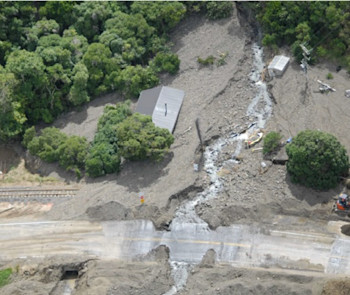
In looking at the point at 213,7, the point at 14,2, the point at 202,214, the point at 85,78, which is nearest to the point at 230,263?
the point at 202,214

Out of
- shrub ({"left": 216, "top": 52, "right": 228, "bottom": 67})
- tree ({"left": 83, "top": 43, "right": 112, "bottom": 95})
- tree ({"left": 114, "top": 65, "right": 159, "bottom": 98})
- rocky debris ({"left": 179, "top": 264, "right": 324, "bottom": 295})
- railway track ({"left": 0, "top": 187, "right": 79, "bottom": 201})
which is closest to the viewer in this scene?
rocky debris ({"left": 179, "top": 264, "right": 324, "bottom": 295})

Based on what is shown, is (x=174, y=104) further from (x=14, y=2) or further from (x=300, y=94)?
(x=14, y=2)

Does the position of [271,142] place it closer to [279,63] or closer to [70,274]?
[279,63]

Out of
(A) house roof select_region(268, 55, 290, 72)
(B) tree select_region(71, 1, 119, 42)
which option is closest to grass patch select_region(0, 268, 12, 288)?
(B) tree select_region(71, 1, 119, 42)

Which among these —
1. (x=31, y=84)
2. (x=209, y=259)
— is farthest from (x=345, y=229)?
(x=31, y=84)

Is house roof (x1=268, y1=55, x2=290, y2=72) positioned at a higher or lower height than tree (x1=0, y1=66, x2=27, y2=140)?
higher

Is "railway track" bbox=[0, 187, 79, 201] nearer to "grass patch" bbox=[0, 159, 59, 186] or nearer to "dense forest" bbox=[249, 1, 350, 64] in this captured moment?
"grass patch" bbox=[0, 159, 59, 186]
